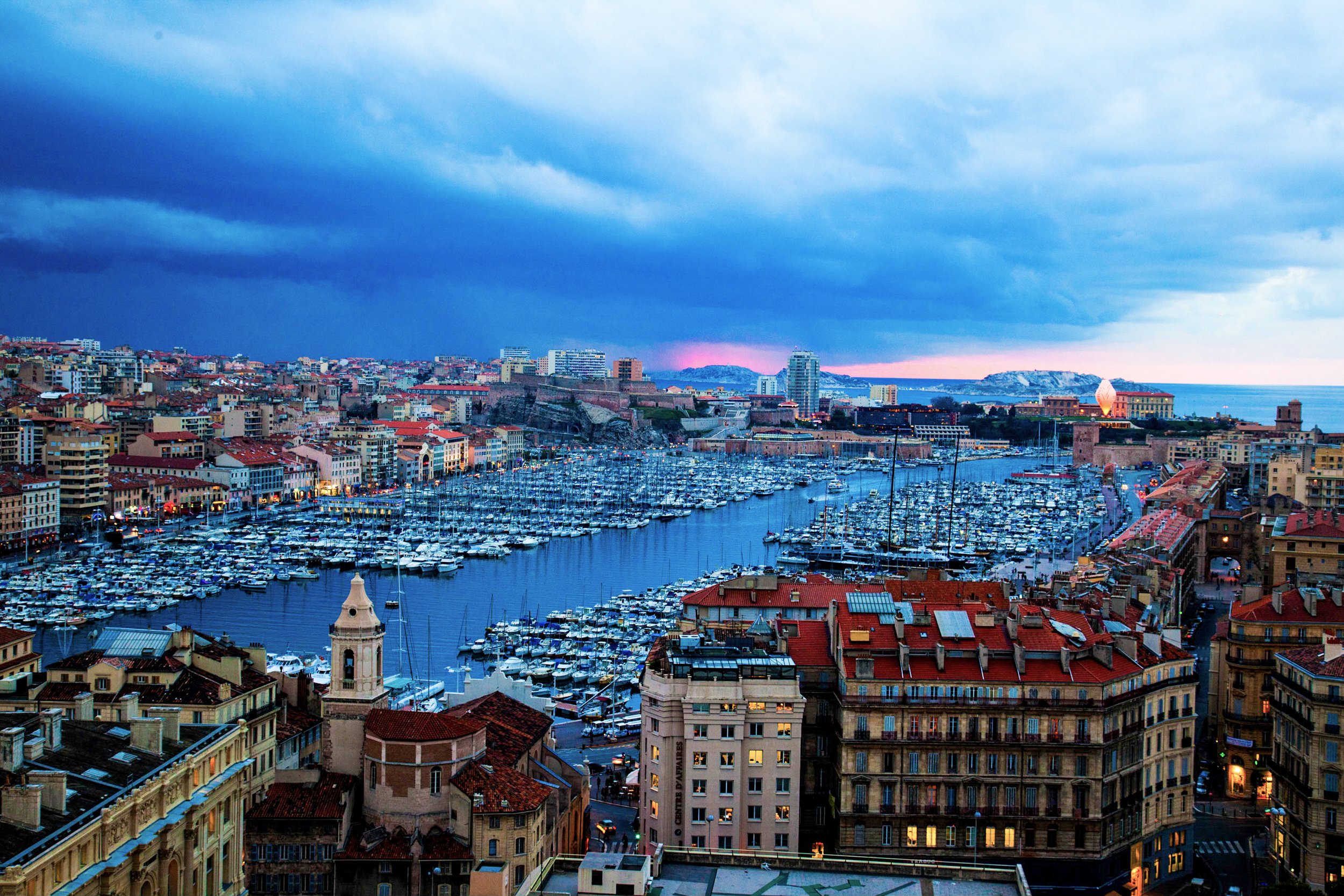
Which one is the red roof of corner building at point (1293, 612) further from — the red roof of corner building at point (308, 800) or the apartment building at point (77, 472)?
the apartment building at point (77, 472)

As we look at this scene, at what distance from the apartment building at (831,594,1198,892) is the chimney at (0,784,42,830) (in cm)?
944

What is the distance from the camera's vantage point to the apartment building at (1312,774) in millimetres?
16016

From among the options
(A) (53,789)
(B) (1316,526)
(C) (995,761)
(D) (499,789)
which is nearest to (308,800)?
(D) (499,789)

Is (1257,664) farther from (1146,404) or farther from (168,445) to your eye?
(1146,404)

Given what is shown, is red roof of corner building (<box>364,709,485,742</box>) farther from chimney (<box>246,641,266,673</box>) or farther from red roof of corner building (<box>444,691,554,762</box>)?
chimney (<box>246,641,266,673</box>)

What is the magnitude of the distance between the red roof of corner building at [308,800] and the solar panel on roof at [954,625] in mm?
8074

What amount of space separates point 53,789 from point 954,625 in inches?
442

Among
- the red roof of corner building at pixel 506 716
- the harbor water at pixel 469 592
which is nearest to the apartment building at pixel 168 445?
the harbor water at pixel 469 592

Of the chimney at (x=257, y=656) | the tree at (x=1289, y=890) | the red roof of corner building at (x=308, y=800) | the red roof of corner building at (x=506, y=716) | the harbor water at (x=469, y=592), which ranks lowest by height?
the harbor water at (x=469, y=592)

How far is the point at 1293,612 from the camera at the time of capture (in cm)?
2112

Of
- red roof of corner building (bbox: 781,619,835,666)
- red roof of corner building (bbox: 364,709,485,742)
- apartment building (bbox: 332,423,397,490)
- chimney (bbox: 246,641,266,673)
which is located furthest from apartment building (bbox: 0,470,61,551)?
red roof of corner building (bbox: 781,619,835,666)

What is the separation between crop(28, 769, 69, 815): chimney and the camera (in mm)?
11398

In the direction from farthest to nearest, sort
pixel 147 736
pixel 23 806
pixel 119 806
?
pixel 147 736
pixel 119 806
pixel 23 806

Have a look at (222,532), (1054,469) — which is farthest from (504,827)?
(1054,469)
